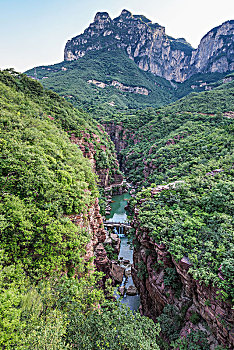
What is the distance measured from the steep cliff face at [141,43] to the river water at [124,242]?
126 metres

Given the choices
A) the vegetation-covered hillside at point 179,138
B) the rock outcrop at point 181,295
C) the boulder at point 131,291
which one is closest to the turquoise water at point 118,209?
the vegetation-covered hillside at point 179,138

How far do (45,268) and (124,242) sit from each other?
74.0 feet

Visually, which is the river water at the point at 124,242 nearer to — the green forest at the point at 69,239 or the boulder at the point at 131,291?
the boulder at the point at 131,291

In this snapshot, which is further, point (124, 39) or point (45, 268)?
point (124, 39)

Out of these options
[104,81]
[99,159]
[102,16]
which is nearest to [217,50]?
[104,81]

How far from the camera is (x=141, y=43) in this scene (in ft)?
468

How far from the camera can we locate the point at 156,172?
37.1 metres

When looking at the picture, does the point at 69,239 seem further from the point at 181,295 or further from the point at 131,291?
the point at 131,291

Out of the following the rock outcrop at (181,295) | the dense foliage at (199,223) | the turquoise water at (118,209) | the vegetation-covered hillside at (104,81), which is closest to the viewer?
the rock outcrop at (181,295)

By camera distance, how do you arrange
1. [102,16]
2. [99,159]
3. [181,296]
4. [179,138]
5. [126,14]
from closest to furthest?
[181,296] → [99,159] → [179,138] → [102,16] → [126,14]

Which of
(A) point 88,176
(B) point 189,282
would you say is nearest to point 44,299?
(B) point 189,282

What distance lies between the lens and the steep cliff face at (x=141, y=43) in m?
127

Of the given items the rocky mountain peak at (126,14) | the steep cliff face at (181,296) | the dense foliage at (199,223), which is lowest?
the steep cliff face at (181,296)

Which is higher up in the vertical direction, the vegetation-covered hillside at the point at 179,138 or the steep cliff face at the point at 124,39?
the steep cliff face at the point at 124,39
